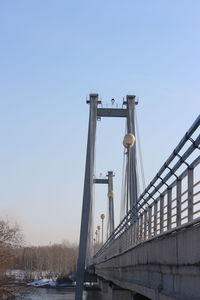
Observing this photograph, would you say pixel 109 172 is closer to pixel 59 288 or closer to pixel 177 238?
pixel 59 288

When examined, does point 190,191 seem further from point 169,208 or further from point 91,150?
point 91,150

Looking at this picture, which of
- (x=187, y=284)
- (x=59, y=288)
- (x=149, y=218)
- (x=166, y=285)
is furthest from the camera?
(x=59, y=288)

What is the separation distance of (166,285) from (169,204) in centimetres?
120

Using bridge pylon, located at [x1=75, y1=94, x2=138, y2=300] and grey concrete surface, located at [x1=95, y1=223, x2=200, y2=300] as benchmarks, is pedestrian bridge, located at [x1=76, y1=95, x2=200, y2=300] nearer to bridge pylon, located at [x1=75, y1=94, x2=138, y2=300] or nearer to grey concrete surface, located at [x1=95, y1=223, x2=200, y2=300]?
grey concrete surface, located at [x1=95, y1=223, x2=200, y2=300]

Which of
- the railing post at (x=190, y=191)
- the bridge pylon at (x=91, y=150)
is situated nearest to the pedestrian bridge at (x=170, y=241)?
the railing post at (x=190, y=191)

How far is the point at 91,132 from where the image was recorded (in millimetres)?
40125

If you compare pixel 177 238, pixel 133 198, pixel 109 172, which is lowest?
pixel 177 238

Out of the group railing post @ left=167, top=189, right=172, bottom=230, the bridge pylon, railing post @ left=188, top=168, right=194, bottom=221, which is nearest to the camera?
railing post @ left=188, top=168, right=194, bottom=221

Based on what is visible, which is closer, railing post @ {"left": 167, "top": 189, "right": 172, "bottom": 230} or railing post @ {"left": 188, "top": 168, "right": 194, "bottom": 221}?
railing post @ {"left": 188, "top": 168, "right": 194, "bottom": 221}

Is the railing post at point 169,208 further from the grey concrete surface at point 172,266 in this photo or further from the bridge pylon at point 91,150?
the bridge pylon at point 91,150

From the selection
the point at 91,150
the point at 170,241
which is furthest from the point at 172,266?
the point at 91,150

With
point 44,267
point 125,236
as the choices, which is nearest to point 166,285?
point 125,236

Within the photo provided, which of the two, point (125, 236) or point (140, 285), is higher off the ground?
point (125, 236)

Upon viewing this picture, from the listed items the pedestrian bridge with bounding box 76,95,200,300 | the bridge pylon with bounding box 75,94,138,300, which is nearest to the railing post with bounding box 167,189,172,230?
the pedestrian bridge with bounding box 76,95,200,300
